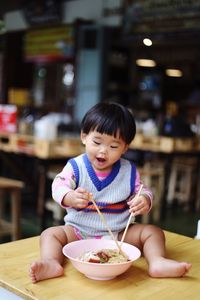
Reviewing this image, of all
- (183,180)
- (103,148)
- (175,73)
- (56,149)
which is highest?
(175,73)

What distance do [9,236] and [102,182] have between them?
271cm

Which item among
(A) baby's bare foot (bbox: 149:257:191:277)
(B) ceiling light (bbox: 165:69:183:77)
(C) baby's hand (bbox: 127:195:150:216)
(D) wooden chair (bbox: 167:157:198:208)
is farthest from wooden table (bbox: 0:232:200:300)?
(B) ceiling light (bbox: 165:69:183:77)

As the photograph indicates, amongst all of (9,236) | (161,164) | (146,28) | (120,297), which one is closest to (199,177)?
(161,164)

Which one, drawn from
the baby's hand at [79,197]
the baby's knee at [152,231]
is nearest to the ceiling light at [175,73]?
the baby's knee at [152,231]

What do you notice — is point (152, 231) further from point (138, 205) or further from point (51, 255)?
point (51, 255)

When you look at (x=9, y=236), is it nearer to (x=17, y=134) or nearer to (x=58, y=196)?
(x=17, y=134)

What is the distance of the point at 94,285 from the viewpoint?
1249 millimetres

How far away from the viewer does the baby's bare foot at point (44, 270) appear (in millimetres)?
1238

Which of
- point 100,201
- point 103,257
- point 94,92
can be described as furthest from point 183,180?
point 103,257

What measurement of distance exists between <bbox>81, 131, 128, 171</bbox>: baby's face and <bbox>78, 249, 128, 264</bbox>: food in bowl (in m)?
0.33

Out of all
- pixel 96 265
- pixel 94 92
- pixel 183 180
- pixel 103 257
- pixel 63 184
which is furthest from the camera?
pixel 94 92

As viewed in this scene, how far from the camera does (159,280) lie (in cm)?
131

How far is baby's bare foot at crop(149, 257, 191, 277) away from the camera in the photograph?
1303 millimetres

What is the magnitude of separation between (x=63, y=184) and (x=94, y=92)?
692 centimetres
